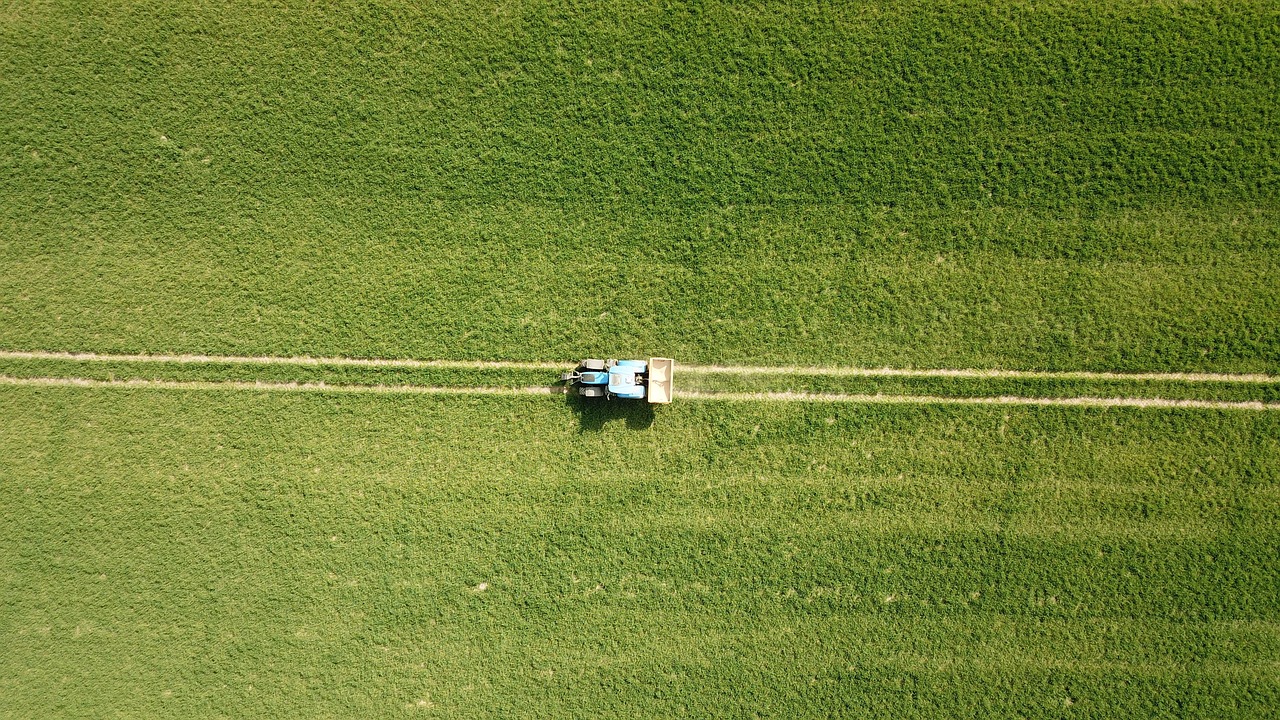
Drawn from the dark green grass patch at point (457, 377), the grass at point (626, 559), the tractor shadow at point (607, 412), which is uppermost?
the dark green grass patch at point (457, 377)

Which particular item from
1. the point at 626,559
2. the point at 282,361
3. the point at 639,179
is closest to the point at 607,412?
the point at 626,559

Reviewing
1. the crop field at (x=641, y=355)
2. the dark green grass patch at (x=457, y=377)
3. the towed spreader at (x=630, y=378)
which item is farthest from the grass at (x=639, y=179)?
the towed spreader at (x=630, y=378)

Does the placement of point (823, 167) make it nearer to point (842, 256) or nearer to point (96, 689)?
point (842, 256)

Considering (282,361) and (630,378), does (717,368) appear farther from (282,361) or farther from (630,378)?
(282,361)

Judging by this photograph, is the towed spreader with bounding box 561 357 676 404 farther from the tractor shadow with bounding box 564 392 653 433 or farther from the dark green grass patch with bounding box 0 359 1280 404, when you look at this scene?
the dark green grass patch with bounding box 0 359 1280 404

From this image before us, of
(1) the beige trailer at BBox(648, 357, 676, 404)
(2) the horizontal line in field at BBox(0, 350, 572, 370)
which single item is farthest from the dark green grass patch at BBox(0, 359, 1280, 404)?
(1) the beige trailer at BBox(648, 357, 676, 404)

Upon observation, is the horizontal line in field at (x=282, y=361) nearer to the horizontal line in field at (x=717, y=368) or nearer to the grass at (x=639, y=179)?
the horizontal line in field at (x=717, y=368)

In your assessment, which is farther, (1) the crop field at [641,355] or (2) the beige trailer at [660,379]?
(1) the crop field at [641,355]
